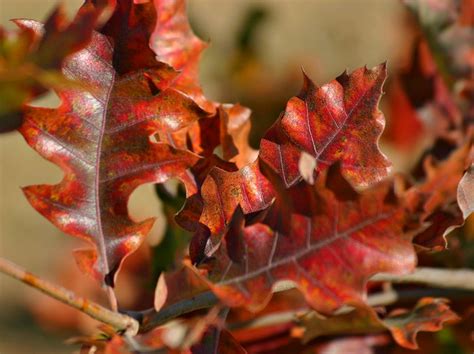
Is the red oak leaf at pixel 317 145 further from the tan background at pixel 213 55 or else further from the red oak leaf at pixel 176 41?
the tan background at pixel 213 55

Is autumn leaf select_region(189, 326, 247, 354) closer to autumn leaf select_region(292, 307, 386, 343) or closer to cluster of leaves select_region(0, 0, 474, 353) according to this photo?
cluster of leaves select_region(0, 0, 474, 353)

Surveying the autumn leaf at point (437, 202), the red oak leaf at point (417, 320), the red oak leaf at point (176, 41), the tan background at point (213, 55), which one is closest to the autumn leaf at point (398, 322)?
the red oak leaf at point (417, 320)

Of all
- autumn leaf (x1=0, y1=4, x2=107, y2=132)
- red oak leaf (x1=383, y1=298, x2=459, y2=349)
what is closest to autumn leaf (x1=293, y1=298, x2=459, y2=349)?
red oak leaf (x1=383, y1=298, x2=459, y2=349)

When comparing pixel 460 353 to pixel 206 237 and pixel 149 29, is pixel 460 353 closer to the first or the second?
pixel 206 237

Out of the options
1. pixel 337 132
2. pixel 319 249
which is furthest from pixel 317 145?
pixel 319 249

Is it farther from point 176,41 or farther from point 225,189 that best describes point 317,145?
point 176,41

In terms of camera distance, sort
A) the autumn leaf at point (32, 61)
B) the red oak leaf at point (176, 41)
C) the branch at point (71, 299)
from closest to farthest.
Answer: the autumn leaf at point (32, 61) < the branch at point (71, 299) < the red oak leaf at point (176, 41)

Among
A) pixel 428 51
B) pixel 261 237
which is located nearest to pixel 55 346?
pixel 428 51
